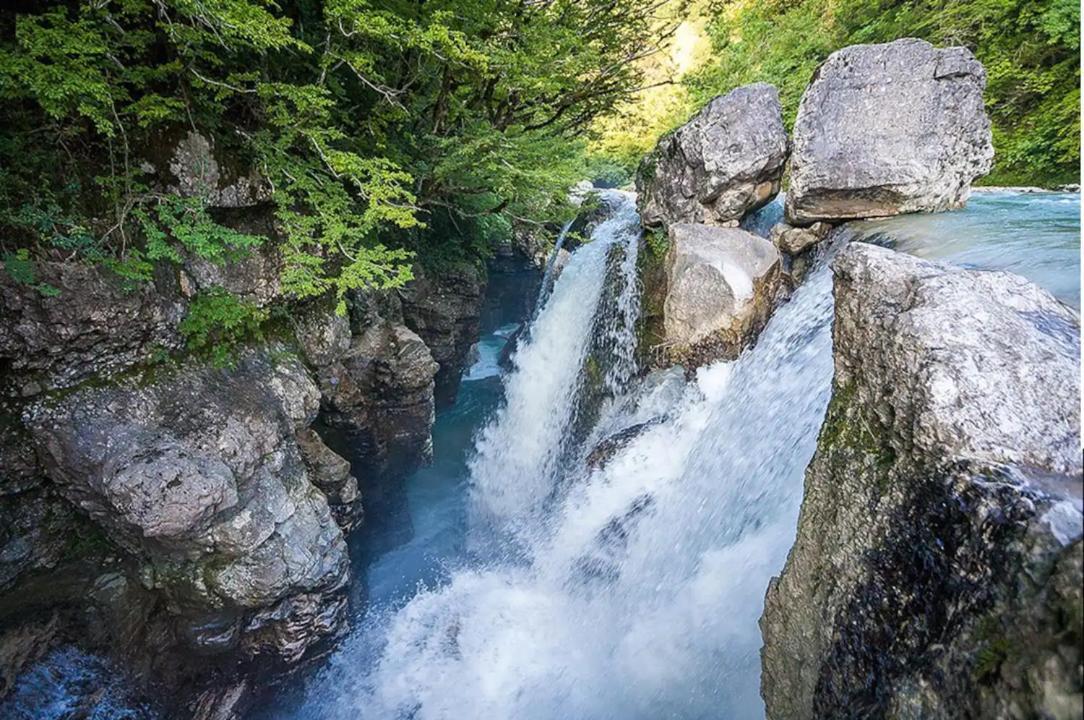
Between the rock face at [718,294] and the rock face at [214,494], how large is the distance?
18.0 feet

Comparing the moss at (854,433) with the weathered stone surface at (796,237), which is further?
the weathered stone surface at (796,237)

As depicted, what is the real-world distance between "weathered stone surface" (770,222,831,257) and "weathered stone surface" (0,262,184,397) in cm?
836

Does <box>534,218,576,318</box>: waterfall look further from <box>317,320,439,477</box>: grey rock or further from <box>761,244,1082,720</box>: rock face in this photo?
<box>761,244,1082,720</box>: rock face

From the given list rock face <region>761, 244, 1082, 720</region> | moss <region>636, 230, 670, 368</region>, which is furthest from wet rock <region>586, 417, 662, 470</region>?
rock face <region>761, 244, 1082, 720</region>

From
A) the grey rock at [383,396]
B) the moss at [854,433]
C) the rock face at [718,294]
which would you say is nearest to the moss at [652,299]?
the rock face at [718,294]

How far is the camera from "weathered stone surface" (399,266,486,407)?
1019 cm

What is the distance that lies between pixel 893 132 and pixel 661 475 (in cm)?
568

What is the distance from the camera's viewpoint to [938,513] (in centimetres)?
210

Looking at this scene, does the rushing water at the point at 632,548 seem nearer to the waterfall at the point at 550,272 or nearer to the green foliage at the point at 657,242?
the green foliage at the point at 657,242

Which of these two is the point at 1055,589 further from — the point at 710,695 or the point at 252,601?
the point at 252,601

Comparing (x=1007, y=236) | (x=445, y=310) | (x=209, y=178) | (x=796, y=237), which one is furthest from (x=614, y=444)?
(x=209, y=178)

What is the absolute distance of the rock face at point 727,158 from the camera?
803 centimetres

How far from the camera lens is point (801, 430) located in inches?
200

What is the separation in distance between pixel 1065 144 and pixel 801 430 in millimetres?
7699
